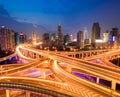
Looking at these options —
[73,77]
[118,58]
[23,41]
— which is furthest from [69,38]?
[73,77]

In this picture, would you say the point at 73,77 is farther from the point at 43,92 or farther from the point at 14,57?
the point at 14,57

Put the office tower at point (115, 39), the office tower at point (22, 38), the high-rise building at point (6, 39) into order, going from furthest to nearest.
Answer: the office tower at point (22, 38) → the office tower at point (115, 39) → the high-rise building at point (6, 39)

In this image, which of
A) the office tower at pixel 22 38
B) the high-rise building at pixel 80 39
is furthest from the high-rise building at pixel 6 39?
the high-rise building at pixel 80 39

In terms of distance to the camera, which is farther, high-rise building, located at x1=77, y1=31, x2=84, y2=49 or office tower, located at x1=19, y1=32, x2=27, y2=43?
office tower, located at x1=19, y1=32, x2=27, y2=43

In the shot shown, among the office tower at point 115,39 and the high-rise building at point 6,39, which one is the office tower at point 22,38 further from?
the office tower at point 115,39

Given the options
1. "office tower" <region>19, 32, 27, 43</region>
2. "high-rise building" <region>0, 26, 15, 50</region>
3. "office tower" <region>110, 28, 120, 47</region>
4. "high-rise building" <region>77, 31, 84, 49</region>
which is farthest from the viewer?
"office tower" <region>19, 32, 27, 43</region>

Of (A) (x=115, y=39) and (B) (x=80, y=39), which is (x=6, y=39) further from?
(A) (x=115, y=39)

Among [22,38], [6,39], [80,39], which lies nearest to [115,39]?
[80,39]

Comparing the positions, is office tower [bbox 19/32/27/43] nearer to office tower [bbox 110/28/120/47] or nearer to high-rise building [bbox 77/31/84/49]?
high-rise building [bbox 77/31/84/49]

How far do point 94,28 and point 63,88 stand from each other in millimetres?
122042

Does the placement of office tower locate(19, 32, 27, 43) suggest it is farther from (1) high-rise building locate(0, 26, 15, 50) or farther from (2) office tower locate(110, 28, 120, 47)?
(2) office tower locate(110, 28, 120, 47)

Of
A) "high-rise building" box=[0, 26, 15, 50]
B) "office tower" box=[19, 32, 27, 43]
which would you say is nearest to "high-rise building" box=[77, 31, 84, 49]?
"office tower" box=[19, 32, 27, 43]

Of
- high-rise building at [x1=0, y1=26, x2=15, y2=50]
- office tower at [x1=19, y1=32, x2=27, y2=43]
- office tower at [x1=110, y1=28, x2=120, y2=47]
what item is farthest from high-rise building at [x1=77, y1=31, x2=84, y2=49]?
high-rise building at [x1=0, y1=26, x2=15, y2=50]

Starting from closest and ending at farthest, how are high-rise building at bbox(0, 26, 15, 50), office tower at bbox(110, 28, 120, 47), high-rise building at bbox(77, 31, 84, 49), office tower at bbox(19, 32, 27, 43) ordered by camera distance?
high-rise building at bbox(0, 26, 15, 50), office tower at bbox(110, 28, 120, 47), high-rise building at bbox(77, 31, 84, 49), office tower at bbox(19, 32, 27, 43)
